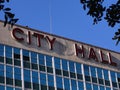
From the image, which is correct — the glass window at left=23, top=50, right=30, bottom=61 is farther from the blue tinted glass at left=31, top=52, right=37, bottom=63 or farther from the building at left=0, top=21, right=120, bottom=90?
the blue tinted glass at left=31, top=52, right=37, bottom=63

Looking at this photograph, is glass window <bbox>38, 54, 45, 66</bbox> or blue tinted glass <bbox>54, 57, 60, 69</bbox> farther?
blue tinted glass <bbox>54, 57, 60, 69</bbox>

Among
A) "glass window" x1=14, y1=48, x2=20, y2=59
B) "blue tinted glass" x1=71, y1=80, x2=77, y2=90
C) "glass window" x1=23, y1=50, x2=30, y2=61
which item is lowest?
"blue tinted glass" x1=71, y1=80, x2=77, y2=90

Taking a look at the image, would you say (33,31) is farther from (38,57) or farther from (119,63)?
(119,63)

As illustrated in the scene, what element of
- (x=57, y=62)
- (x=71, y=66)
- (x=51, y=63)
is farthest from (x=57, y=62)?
(x=71, y=66)

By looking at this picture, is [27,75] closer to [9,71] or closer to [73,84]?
[9,71]

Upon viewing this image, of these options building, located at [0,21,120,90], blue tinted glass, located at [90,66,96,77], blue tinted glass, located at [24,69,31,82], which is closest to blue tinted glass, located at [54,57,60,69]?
building, located at [0,21,120,90]

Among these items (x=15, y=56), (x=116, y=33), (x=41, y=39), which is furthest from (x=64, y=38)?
(x=116, y=33)

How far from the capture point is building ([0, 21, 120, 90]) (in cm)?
5462

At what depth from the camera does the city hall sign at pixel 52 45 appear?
191 feet

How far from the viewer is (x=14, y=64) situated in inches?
2159

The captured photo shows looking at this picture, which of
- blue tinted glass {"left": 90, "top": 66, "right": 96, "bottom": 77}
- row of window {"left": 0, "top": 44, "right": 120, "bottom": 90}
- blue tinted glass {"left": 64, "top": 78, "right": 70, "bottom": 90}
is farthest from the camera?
blue tinted glass {"left": 90, "top": 66, "right": 96, "bottom": 77}

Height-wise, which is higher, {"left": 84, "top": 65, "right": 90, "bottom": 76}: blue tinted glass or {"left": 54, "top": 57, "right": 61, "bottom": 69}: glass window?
{"left": 54, "top": 57, "right": 61, "bottom": 69}: glass window

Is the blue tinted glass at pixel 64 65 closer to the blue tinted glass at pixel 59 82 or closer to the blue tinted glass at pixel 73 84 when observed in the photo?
the blue tinted glass at pixel 59 82

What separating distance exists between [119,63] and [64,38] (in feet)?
35.8
